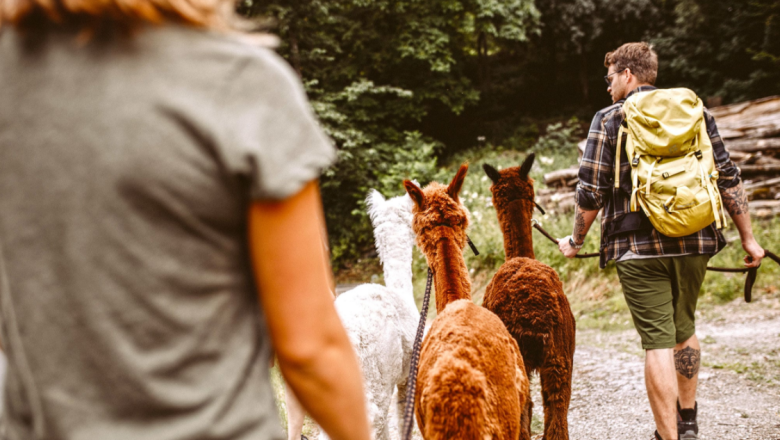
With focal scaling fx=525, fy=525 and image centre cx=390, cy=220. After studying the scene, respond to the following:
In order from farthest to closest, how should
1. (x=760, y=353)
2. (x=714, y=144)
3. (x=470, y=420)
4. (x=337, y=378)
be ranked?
(x=760, y=353) → (x=714, y=144) → (x=470, y=420) → (x=337, y=378)

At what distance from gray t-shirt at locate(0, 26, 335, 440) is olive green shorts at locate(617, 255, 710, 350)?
2.93 meters

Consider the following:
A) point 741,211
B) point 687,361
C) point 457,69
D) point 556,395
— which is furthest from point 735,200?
point 457,69

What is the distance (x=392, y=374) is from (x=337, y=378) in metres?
2.45

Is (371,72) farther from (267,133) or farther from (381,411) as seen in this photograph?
(267,133)

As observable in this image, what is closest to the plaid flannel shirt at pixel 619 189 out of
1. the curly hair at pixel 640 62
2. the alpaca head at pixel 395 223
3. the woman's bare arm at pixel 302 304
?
the curly hair at pixel 640 62

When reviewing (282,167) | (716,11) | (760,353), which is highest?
(716,11)

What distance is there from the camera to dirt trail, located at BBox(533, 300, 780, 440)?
4.22 metres

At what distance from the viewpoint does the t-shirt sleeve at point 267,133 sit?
2.62ft

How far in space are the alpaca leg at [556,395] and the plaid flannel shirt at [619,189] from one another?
2.72 feet

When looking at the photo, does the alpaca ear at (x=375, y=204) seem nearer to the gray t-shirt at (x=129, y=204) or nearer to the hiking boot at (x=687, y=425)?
the hiking boot at (x=687, y=425)

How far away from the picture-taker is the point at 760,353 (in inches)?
220

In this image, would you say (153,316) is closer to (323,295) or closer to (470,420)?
(323,295)

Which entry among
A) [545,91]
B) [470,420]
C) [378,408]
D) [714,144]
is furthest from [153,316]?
[545,91]

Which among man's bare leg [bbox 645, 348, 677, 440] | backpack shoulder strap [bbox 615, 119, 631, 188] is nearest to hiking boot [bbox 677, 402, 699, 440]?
man's bare leg [bbox 645, 348, 677, 440]
